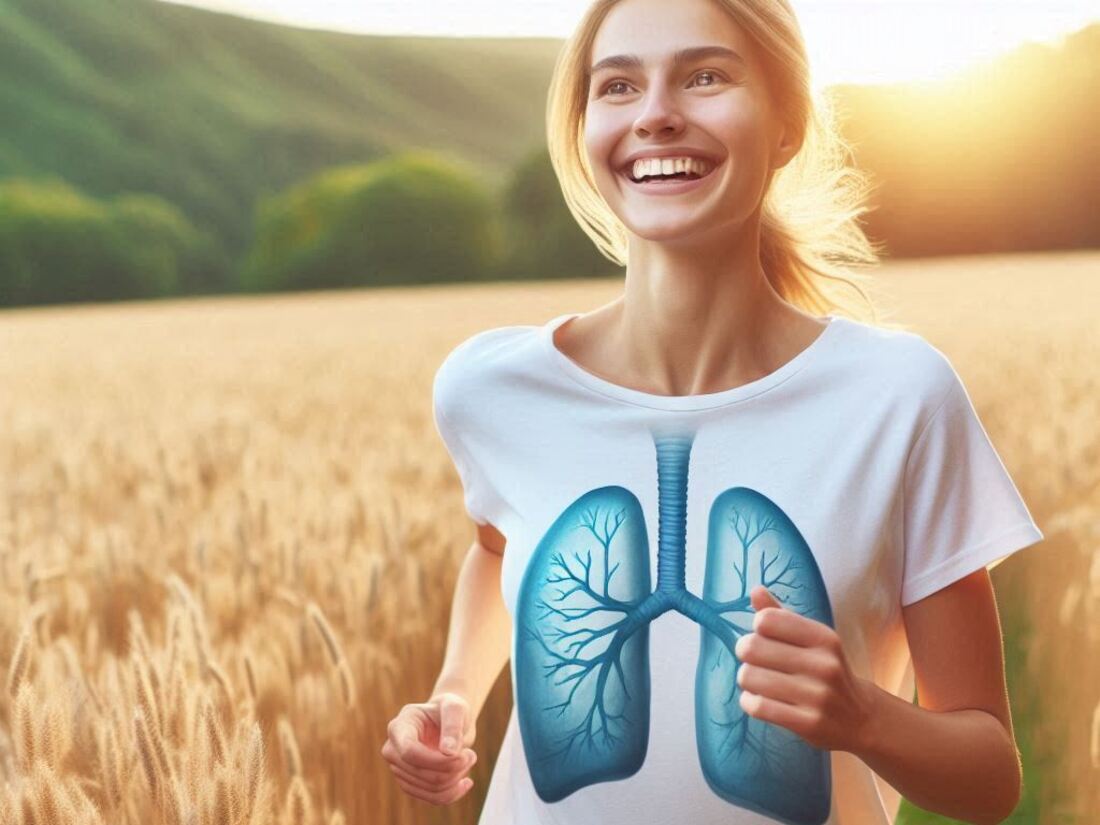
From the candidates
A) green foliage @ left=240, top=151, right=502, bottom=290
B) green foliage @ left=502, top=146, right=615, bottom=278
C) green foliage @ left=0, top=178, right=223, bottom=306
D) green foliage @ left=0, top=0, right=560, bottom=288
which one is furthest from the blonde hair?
green foliage @ left=240, top=151, right=502, bottom=290

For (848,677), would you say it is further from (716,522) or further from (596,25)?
(596,25)

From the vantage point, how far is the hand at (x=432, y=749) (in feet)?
4.43

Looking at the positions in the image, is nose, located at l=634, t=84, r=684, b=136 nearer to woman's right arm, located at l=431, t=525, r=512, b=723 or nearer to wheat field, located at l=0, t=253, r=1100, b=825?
woman's right arm, located at l=431, t=525, r=512, b=723

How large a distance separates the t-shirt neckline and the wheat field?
0.49m

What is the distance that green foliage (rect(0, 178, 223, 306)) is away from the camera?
28734mm

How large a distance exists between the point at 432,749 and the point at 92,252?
97.4 ft

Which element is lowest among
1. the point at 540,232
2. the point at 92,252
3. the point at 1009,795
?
the point at 1009,795

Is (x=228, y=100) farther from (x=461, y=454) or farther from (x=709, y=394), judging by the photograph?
(x=709, y=394)

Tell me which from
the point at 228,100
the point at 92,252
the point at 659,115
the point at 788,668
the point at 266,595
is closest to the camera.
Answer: the point at 788,668

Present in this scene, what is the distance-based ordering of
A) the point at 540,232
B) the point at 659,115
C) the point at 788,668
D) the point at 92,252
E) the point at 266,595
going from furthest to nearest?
1. the point at 540,232
2. the point at 92,252
3. the point at 266,595
4. the point at 659,115
5. the point at 788,668

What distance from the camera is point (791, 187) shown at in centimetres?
153

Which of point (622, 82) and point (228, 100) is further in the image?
point (228, 100)

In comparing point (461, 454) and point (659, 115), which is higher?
point (659, 115)

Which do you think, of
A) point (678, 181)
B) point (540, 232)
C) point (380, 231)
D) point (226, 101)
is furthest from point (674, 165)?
point (226, 101)
